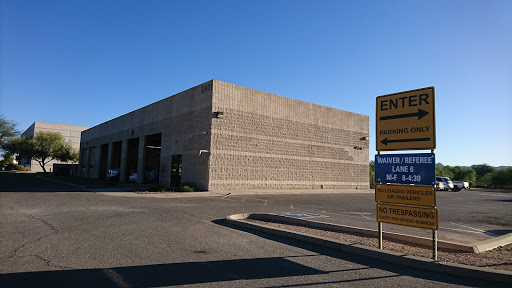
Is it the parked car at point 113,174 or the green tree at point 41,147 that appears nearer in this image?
the parked car at point 113,174

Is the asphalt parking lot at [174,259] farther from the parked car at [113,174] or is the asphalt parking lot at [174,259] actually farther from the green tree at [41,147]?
the green tree at [41,147]

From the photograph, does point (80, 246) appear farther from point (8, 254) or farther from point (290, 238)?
point (290, 238)

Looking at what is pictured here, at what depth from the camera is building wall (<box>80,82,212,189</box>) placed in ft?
79.3

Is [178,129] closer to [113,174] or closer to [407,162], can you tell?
[113,174]

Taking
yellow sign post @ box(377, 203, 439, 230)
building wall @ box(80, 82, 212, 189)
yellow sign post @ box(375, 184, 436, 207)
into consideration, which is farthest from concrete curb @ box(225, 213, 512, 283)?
building wall @ box(80, 82, 212, 189)

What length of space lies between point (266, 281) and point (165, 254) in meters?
2.30

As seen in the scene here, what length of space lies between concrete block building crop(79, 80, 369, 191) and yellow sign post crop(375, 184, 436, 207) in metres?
17.5

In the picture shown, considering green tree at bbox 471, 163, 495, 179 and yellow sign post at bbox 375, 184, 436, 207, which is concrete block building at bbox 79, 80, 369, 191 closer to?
yellow sign post at bbox 375, 184, 436, 207

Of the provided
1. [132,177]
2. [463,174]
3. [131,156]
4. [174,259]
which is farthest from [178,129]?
[463,174]

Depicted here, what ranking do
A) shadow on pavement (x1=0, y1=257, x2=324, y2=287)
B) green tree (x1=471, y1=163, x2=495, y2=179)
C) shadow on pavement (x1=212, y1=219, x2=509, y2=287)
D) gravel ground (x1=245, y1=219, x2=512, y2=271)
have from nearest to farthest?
shadow on pavement (x1=0, y1=257, x2=324, y2=287), shadow on pavement (x1=212, y1=219, x2=509, y2=287), gravel ground (x1=245, y1=219, x2=512, y2=271), green tree (x1=471, y1=163, x2=495, y2=179)

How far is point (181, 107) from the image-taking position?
27.5m

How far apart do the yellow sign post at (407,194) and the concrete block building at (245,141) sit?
1748 centimetres

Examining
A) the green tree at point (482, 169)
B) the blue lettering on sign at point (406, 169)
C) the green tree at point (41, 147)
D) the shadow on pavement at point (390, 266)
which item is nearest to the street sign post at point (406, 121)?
the blue lettering on sign at point (406, 169)

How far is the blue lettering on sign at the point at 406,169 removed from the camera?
609cm
